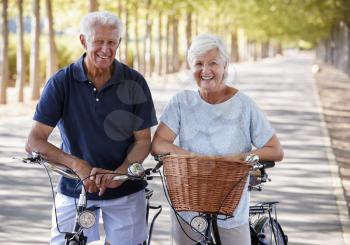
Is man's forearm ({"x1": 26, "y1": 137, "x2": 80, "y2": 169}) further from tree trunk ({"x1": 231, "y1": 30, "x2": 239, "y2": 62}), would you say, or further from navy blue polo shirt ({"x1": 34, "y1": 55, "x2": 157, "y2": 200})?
tree trunk ({"x1": 231, "y1": 30, "x2": 239, "y2": 62})

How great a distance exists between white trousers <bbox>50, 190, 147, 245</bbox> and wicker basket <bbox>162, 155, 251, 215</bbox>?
27.7 inches

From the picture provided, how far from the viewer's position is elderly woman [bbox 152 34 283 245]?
452 centimetres

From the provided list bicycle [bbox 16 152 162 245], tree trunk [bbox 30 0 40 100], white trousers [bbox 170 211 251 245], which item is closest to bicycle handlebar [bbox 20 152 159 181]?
bicycle [bbox 16 152 162 245]

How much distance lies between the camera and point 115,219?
191 inches

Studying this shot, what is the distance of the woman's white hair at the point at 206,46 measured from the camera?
14.8ft

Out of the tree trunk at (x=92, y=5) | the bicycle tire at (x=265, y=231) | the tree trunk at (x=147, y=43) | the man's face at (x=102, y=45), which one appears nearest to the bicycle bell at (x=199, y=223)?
the man's face at (x=102, y=45)

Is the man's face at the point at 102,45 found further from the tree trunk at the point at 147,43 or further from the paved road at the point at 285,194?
the tree trunk at the point at 147,43

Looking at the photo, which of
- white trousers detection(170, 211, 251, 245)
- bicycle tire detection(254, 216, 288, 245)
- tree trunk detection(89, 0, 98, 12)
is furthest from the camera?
tree trunk detection(89, 0, 98, 12)

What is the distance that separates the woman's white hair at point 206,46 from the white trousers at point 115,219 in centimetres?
84

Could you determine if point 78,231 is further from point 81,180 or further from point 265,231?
point 265,231

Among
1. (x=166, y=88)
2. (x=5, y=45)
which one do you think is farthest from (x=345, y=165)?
(x=166, y=88)

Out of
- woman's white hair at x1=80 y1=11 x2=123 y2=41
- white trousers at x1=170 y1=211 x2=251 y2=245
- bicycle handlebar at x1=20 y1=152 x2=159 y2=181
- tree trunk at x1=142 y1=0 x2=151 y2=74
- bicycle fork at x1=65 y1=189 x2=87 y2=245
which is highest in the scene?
woman's white hair at x1=80 y1=11 x2=123 y2=41

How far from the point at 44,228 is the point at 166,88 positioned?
27.5 m

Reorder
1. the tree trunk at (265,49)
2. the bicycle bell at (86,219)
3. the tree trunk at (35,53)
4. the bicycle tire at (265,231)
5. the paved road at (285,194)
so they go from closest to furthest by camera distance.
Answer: the bicycle bell at (86,219) < the bicycle tire at (265,231) < the paved road at (285,194) < the tree trunk at (35,53) < the tree trunk at (265,49)
